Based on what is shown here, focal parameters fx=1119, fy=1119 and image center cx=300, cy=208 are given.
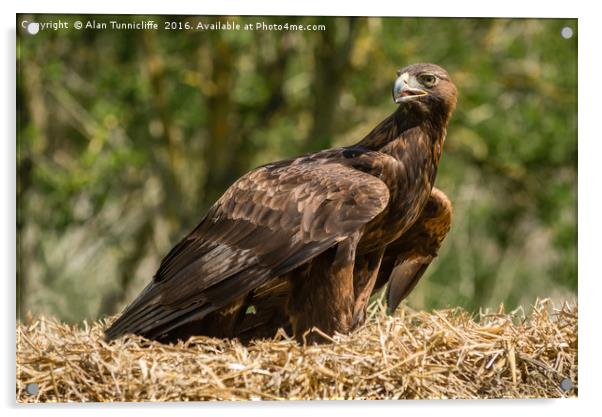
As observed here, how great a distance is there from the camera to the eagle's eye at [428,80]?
6332mm

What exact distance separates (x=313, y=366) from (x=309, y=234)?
Answer: 2.47 feet

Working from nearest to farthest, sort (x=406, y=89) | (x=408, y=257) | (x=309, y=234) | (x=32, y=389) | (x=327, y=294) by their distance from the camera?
(x=32, y=389) < (x=309, y=234) < (x=327, y=294) < (x=406, y=89) < (x=408, y=257)

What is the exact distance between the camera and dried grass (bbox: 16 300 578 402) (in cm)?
567

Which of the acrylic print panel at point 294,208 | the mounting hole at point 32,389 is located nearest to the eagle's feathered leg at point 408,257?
the acrylic print panel at point 294,208

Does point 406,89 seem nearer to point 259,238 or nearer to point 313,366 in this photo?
point 259,238

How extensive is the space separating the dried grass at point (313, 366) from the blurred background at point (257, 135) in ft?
4.70

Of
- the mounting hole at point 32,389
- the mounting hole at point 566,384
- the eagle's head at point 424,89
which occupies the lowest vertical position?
the mounting hole at point 566,384

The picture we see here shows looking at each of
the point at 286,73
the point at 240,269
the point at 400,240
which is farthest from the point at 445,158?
the point at 240,269

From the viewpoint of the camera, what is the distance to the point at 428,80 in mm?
6352

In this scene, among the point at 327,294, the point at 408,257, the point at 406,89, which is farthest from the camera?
the point at 408,257

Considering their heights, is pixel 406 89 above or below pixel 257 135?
above

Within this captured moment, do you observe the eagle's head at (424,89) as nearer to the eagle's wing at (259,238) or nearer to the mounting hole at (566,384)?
the eagle's wing at (259,238)

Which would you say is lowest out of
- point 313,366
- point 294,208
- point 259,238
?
point 313,366

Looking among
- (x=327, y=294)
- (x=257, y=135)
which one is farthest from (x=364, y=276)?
(x=257, y=135)
